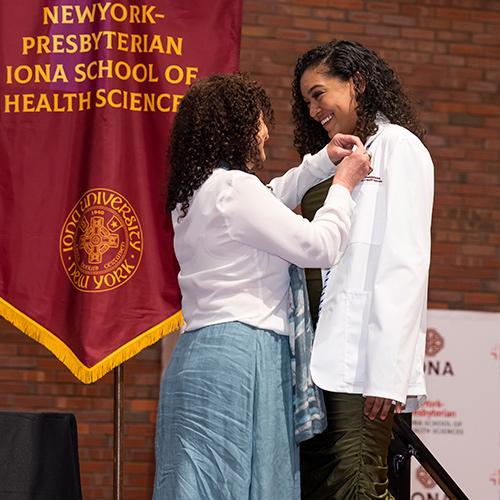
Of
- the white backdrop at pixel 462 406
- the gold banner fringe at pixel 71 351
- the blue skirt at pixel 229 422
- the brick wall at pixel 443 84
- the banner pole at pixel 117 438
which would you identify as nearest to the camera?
the blue skirt at pixel 229 422

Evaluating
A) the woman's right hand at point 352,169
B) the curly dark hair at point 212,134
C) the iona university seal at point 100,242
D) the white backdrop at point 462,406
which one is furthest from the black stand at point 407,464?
the white backdrop at point 462,406

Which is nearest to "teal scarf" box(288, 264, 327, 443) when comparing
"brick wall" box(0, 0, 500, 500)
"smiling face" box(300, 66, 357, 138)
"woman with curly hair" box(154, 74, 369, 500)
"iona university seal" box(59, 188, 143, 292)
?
"woman with curly hair" box(154, 74, 369, 500)

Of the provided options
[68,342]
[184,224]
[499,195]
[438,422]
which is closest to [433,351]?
[438,422]

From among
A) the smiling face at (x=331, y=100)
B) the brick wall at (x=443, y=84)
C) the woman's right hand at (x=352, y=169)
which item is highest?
the brick wall at (x=443, y=84)

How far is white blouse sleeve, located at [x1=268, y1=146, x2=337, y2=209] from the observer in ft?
8.61

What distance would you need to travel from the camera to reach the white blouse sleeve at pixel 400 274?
2.30m

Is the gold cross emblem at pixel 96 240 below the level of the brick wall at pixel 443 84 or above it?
below

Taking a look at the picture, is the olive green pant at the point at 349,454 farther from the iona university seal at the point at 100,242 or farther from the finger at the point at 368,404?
the iona university seal at the point at 100,242

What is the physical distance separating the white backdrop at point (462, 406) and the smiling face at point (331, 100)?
2.29 meters

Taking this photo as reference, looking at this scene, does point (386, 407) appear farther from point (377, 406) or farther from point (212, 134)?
point (212, 134)

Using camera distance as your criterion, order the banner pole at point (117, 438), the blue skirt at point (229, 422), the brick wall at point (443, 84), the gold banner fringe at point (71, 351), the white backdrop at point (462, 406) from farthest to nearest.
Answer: the brick wall at point (443, 84) → the white backdrop at point (462, 406) → the gold banner fringe at point (71, 351) → the banner pole at point (117, 438) → the blue skirt at point (229, 422)

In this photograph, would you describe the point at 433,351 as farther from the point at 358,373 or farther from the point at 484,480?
the point at 358,373

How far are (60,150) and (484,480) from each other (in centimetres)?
255

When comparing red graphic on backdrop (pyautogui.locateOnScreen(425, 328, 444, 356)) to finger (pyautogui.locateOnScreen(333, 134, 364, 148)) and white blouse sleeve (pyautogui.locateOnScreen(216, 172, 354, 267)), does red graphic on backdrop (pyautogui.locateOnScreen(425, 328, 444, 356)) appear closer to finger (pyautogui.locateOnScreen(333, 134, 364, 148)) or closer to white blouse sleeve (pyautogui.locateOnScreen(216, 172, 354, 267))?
finger (pyautogui.locateOnScreen(333, 134, 364, 148))
